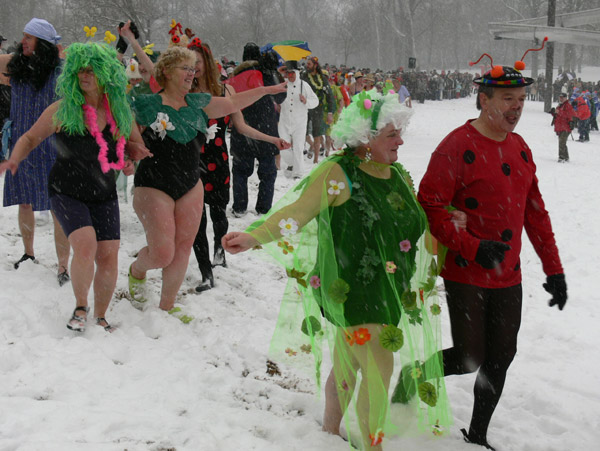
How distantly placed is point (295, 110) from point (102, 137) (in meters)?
7.08

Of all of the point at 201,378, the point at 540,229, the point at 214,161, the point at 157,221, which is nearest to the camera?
the point at 540,229

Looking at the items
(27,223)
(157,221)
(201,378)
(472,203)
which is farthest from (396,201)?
(27,223)

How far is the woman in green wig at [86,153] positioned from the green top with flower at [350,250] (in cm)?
160

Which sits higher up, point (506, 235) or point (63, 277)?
point (506, 235)

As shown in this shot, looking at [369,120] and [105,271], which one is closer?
[369,120]

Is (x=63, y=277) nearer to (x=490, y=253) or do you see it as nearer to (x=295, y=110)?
(x=490, y=253)

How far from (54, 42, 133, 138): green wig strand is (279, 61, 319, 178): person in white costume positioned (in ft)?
22.6

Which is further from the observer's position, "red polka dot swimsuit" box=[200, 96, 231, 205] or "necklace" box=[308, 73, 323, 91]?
"necklace" box=[308, 73, 323, 91]

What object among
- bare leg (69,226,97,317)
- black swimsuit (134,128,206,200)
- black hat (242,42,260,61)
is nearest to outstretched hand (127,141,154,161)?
black swimsuit (134,128,206,200)

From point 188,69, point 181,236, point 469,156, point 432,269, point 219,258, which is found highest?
point 188,69

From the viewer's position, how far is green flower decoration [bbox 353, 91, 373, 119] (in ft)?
10.0

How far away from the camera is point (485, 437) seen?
3561 mm

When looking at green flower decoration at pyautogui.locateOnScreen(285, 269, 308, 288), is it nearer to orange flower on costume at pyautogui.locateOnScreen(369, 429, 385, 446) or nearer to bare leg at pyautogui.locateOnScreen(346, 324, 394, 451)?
bare leg at pyautogui.locateOnScreen(346, 324, 394, 451)

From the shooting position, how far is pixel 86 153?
414 cm
